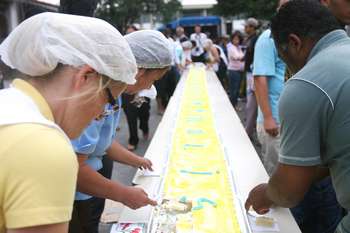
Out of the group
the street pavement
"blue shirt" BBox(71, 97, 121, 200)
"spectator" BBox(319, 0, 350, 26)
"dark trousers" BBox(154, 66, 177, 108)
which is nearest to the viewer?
"blue shirt" BBox(71, 97, 121, 200)

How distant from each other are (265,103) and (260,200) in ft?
4.41

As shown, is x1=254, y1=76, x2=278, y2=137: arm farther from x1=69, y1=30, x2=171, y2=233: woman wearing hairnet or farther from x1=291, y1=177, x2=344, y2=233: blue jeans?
x1=69, y1=30, x2=171, y2=233: woman wearing hairnet

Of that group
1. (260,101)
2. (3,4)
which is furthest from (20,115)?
(3,4)

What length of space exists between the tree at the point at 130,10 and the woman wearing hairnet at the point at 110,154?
20466 mm

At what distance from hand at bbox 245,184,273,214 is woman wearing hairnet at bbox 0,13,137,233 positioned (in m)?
0.69

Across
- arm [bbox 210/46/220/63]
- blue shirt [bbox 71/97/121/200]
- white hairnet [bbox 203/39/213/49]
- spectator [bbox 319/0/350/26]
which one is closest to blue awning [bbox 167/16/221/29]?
white hairnet [bbox 203/39/213/49]

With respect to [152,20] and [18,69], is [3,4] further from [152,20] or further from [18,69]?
[152,20]

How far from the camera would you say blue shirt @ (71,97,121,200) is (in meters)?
1.41

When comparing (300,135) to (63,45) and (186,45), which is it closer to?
(63,45)

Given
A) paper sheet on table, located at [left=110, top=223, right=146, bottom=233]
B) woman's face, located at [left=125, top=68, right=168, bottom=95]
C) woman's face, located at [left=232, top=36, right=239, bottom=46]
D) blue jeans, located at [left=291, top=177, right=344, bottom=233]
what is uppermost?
woman's face, located at [left=125, top=68, right=168, bottom=95]

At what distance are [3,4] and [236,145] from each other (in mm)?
11332


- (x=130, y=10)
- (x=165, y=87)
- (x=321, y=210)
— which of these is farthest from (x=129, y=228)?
(x=130, y=10)

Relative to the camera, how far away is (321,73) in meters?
1.10

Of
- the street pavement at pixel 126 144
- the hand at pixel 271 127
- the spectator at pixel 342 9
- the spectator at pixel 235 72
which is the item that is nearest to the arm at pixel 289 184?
the spectator at pixel 342 9
